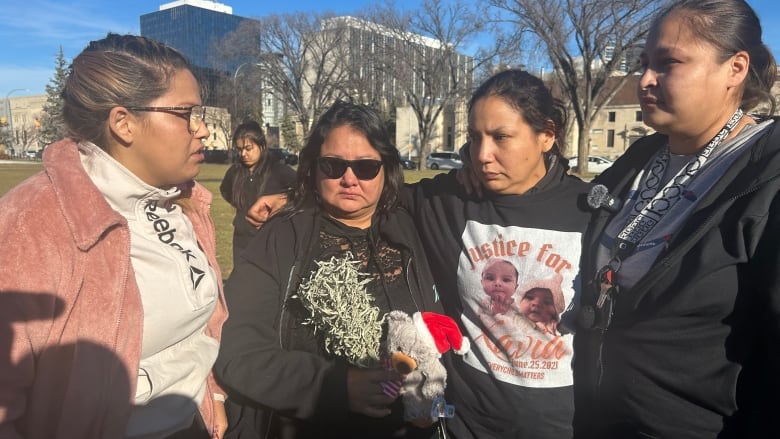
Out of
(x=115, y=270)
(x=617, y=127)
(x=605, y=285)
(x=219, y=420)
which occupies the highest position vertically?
(x=617, y=127)

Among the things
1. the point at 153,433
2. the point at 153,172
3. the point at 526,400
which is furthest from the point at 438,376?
the point at 153,172

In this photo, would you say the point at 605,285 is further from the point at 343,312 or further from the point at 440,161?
the point at 440,161

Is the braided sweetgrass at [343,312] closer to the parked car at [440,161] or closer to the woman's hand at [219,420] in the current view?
the woman's hand at [219,420]

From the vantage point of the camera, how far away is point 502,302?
211 cm

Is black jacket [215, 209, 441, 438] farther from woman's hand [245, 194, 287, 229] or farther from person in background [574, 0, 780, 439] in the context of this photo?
person in background [574, 0, 780, 439]

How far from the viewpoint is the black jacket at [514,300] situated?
2.06 m

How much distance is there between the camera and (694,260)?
1.64 meters

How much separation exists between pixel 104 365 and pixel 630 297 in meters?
1.78

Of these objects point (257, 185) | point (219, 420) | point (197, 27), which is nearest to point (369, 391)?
point (219, 420)

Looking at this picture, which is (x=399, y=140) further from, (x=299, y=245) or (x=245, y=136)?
(x=299, y=245)

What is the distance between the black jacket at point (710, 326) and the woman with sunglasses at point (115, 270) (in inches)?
62.9

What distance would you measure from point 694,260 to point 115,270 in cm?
189

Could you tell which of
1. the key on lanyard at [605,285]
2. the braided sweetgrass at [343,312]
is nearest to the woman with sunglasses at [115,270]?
the braided sweetgrass at [343,312]

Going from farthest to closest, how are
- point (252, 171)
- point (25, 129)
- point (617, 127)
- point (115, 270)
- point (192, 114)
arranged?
point (25, 129) < point (617, 127) < point (252, 171) < point (192, 114) < point (115, 270)
